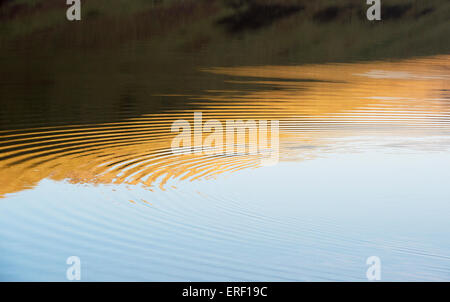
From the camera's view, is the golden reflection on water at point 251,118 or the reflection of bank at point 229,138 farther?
the reflection of bank at point 229,138

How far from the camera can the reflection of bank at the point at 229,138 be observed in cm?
441

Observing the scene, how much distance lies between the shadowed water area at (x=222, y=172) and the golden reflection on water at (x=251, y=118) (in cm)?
2

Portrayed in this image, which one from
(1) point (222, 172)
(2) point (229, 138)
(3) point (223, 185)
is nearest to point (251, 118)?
(2) point (229, 138)

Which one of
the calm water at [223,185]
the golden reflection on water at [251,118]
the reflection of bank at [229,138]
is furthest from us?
the reflection of bank at [229,138]

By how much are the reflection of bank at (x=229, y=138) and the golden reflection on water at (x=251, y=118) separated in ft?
0.23

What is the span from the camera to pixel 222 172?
12.9ft

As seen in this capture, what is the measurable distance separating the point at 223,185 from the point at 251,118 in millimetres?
1693

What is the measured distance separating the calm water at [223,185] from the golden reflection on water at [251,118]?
0.7 inches

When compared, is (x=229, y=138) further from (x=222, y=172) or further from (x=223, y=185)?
(x=223, y=185)

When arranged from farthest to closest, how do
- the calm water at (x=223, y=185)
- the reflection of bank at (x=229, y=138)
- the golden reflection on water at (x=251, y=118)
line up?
the reflection of bank at (x=229, y=138) → the golden reflection on water at (x=251, y=118) → the calm water at (x=223, y=185)

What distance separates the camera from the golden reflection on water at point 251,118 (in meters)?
3.90

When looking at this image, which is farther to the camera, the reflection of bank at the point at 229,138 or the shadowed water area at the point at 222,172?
the reflection of bank at the point at 229,138

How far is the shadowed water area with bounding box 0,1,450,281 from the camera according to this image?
2.63m

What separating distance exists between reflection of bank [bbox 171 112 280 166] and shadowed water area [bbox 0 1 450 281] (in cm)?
Result: 7
